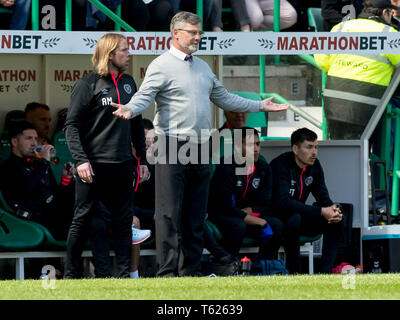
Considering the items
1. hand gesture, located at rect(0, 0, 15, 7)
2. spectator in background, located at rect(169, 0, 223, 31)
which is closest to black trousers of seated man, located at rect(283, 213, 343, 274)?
spectator in background, located at rect(169, 0, 223, 31)

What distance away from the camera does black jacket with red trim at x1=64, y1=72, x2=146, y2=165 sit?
8.55 m

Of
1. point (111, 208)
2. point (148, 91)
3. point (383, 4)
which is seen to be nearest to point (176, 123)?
point (148, 91)

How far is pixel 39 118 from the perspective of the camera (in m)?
10.7

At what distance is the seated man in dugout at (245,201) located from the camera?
10.1 meters

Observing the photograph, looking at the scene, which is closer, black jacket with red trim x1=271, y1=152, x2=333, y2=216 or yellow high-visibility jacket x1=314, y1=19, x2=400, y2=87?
black jacket with red trim x1=271, y1=152, x2=333, y2=216

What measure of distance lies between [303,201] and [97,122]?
299cm

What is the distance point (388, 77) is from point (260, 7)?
8.11 feet

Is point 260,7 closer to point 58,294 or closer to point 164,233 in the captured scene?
point 164,233

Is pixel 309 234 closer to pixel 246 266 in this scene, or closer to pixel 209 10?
pixel 246 266

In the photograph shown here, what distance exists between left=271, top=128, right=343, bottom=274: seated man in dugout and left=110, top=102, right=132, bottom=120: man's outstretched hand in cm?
274

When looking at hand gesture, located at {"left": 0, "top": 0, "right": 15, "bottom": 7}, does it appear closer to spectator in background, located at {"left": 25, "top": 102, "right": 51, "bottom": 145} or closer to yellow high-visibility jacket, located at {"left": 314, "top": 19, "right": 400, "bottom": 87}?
spectator in background, located at {"left": 25, "top": 102, "right": 51, "bottom": 145}

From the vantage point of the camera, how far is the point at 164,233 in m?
8.54
